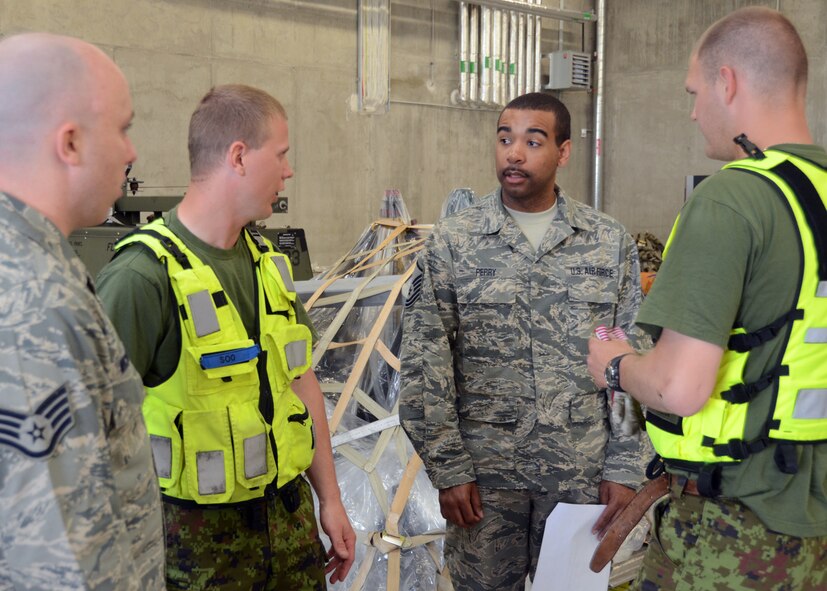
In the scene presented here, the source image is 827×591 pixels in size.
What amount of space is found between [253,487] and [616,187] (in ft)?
29.6

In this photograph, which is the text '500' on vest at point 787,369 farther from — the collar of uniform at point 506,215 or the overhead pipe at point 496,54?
the overhead pipe at point 496,54

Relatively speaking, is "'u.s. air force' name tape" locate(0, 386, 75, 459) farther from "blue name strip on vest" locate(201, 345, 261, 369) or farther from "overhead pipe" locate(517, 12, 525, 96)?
"overhead pipe" locate(517, 12, 525, 96)

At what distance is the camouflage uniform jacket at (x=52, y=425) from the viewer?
93 centimetres

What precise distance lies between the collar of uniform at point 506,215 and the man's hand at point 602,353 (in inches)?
24.7

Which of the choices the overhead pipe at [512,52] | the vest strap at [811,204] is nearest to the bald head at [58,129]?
the vest strap at [811,204]

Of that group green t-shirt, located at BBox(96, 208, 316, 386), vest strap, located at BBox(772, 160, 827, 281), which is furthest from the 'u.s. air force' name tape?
vest strap, located at BBox(772, 160, 827, 281)

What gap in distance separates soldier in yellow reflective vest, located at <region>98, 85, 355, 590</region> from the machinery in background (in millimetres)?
2566

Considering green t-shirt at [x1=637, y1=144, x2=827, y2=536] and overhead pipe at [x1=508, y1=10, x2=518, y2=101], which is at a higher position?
overhead pipe at [x1=508, y1=10, x2=518, y2=101]

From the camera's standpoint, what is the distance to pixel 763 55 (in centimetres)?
161

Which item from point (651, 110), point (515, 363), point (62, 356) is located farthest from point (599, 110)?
point (62, 356)

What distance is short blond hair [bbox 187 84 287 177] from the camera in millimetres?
1794

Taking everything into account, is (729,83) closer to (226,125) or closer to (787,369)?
(787,369)

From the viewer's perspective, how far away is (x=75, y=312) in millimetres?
984

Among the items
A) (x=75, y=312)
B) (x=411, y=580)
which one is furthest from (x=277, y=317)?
(x=411, y=580)
